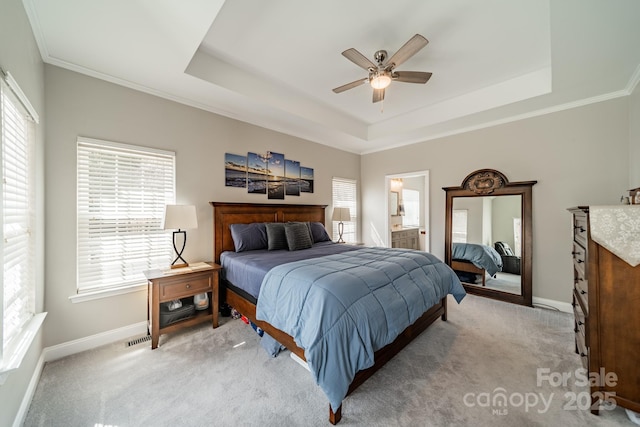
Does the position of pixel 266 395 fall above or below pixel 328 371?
below

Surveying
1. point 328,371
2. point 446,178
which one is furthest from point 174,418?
point 446,178

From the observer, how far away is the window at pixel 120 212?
7.85 ft

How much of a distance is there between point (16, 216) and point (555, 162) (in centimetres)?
553

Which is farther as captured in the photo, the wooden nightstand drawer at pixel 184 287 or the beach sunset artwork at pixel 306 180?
the beach sunset artwork at pixel 306 180

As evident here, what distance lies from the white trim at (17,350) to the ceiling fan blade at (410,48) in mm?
3190

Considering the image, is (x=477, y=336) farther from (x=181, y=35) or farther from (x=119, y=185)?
(x=119, y=185)

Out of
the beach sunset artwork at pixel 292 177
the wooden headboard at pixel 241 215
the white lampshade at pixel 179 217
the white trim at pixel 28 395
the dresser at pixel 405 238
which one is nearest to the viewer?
the white trim at pixel 28 395

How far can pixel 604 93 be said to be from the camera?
2.84 metres

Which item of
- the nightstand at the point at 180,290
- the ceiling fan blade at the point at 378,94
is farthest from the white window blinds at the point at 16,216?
the ceiling fan blade at the point at 378,94

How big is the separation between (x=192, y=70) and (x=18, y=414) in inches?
116

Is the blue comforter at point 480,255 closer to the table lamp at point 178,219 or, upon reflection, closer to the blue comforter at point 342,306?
the blue comforter at point 342,306

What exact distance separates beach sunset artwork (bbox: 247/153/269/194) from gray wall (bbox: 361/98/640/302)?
3.11m

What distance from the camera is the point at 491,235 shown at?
3740mm

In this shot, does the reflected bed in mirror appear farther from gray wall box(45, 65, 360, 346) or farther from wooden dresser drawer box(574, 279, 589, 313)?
gray wall box(45, 65, 360, 346)
